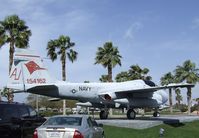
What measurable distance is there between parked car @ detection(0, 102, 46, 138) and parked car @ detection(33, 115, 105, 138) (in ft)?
5.33

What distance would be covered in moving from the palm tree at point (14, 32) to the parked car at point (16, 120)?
33.9 meters

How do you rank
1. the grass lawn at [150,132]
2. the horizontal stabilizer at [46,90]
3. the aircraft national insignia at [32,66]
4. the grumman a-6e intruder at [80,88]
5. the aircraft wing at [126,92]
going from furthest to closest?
the aircraft wing at [126,92]
the aircraft national insignia at [32,66]
the grumman a-6e intruder at [80,88]
the horizontal stabilizer at [46,90]
the grass lawn at [150,132]

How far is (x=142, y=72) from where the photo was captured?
3127 inches

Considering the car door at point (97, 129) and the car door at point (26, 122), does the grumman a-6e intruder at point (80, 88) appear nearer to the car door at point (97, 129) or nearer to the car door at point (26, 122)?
the car door at point (26, 122)

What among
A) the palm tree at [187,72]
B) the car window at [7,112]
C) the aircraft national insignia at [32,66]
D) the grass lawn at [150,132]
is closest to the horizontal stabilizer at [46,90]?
the aircraft national insignia at [32,66]

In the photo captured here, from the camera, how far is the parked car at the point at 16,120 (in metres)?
14.9

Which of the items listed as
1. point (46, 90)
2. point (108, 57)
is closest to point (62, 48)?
point (108, 57)

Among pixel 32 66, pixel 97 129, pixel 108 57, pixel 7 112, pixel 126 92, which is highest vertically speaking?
pixel 108 57

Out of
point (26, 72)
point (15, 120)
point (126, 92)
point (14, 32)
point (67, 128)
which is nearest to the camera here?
point (67, 128)

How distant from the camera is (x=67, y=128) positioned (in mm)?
13484

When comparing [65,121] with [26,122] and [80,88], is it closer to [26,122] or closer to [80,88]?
[26,122]

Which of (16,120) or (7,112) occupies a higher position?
(7,112)

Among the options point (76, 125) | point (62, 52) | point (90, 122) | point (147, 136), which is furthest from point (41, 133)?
point (62, 52)

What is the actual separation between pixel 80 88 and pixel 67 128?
19463mm
